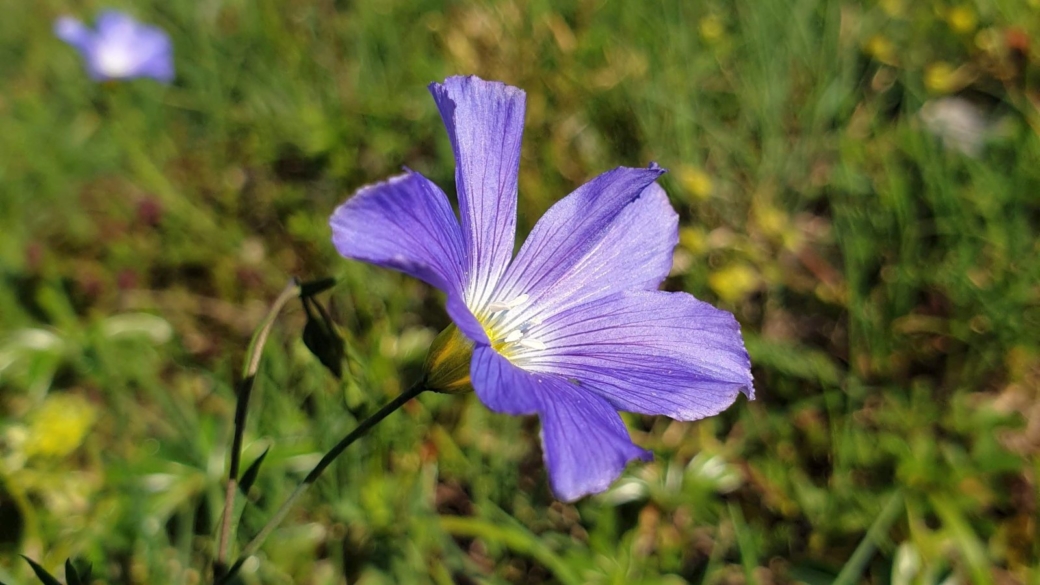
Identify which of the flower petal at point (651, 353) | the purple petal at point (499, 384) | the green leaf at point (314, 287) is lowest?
the flower petal at point (651, 353)

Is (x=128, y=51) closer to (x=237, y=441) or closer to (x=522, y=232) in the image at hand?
(x=522, y=232)

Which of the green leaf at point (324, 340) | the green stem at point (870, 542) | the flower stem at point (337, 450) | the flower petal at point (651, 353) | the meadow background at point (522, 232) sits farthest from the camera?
the meadow background at point (522, 232)

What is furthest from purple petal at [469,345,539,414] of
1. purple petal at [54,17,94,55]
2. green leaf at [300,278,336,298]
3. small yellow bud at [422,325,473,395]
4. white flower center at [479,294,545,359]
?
purple petal at [54,17,94,55]

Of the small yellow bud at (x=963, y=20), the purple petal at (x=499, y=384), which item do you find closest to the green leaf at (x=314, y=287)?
the purple petal at (x=499, y=384)

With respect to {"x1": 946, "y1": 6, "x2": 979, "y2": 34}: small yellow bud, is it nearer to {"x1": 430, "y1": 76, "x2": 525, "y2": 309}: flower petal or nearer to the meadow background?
the meadow background

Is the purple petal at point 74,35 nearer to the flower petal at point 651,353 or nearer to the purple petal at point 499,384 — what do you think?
the flower petal at point 651,353

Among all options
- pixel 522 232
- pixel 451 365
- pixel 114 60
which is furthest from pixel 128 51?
pixel 451 365
